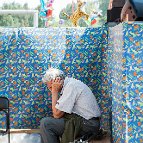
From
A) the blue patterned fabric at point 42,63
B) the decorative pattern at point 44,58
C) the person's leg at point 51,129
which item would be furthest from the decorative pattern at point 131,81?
the decorative pattern at point 44,58

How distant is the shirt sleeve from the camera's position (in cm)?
459

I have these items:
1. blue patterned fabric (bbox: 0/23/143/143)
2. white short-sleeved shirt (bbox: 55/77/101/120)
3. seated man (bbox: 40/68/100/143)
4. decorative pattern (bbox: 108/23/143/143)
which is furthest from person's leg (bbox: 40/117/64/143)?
blue patterned fabric (bbox: 0/23/143/143)

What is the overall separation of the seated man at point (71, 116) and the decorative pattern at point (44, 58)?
2.96 feet

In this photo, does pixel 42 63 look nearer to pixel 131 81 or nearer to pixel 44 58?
pixel 44 58

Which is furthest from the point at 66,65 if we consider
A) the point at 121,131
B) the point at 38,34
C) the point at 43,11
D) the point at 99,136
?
the point at 43,11

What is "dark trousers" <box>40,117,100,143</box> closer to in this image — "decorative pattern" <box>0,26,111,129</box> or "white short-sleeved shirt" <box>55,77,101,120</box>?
"white short-sleeved shirt" <box>55,77,101,120</box>

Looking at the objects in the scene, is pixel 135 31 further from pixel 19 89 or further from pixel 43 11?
pixel 43 11

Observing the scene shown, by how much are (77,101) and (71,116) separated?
0.61 feet

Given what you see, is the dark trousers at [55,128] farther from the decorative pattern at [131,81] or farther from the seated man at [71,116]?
the decorative pattern at [131,81]

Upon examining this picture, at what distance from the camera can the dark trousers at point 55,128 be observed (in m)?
4.66

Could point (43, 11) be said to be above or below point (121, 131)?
above

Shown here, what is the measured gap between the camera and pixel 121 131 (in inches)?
164

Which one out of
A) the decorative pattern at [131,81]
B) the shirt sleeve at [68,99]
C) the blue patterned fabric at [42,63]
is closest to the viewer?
the decorative pattern at [131,81]

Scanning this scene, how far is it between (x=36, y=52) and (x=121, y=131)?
6.42 ft
